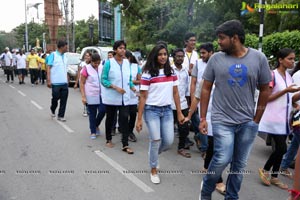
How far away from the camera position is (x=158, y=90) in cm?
436

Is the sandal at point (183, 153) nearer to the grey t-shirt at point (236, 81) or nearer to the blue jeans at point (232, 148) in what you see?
the blue jeans at point (232, 148)

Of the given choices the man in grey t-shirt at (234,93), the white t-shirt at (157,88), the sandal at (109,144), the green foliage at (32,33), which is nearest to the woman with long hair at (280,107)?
the man in grey t-shirt at (234,93)

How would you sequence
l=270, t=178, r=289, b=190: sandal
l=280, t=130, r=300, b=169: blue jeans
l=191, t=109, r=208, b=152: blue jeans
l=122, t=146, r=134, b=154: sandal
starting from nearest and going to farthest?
l=270, t=178, r=289, b=190: sandal → l=280, t=130, r=300, b=169: blue jeans → l=191, t=109, r=208, b=152: blue jeans → l=122, t=146, r=134, b=154: sandal

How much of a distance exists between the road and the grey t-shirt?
1264 mm

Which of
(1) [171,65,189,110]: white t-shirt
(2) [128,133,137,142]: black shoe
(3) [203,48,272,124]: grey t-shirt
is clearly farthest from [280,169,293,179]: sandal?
(2) [128,133,137,142]: black shoe

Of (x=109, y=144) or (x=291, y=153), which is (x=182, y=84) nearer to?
(x=109, y=144)

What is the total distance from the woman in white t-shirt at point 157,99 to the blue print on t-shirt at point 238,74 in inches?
52.1

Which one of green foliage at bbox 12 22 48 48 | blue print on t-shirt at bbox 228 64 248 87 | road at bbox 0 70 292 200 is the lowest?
road at bbox 0 70 292 200

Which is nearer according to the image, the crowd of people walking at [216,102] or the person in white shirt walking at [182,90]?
the crowd of people walking at [216,102]

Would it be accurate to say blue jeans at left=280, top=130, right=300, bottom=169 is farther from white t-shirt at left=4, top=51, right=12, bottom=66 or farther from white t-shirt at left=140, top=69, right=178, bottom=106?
white t-shirt at left=4, top=51, right=12, bottom=66

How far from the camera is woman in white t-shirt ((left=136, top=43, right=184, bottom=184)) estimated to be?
4332 millimetres

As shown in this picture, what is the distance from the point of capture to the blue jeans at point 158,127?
432cm

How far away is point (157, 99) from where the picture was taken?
14.2ft

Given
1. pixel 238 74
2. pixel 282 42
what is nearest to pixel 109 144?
pixel 238 74
